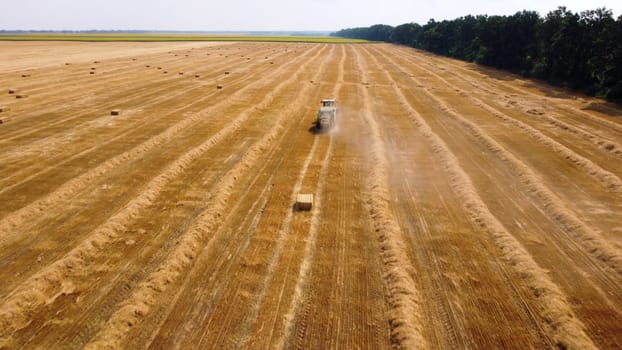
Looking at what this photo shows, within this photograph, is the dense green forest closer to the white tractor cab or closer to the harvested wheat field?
the harvested wheat field

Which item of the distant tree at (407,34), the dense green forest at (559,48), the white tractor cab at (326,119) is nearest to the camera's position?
the white tractor cab at (326,119)

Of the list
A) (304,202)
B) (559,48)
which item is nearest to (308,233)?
(304,202)

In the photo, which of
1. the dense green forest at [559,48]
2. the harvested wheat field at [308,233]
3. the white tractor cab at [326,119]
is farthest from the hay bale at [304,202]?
the dense green forest at [559,48]

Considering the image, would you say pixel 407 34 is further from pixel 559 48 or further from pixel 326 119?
pixel 326 119

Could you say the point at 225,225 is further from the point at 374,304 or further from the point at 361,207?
the point at 374,304

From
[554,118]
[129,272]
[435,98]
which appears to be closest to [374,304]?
[129,272]

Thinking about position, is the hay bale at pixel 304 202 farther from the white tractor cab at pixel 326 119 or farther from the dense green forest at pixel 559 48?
the dense green forest at pixel 559 48
